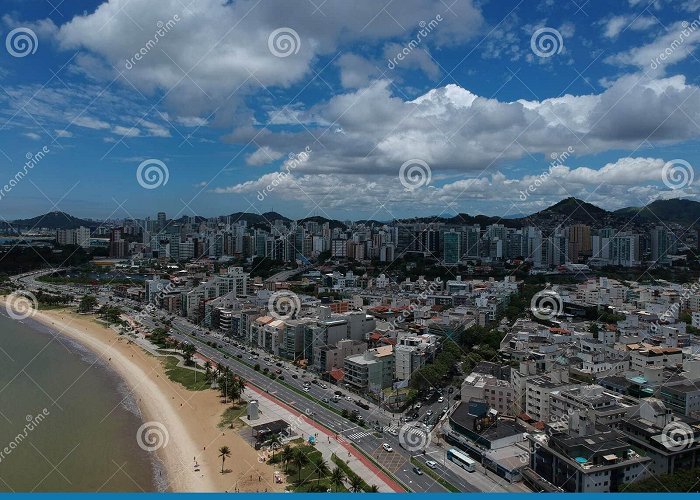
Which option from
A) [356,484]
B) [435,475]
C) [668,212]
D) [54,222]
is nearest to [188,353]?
[356,484]

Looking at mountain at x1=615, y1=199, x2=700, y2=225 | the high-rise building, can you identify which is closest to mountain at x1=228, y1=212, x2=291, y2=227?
the high-rise building

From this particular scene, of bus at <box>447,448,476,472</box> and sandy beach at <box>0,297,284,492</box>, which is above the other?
bus at <box>447,448,476,472</box>

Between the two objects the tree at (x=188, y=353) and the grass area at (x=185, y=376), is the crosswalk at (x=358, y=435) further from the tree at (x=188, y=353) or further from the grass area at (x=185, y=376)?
the tree at (x=188, y=353)

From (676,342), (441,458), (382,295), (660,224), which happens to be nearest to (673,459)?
(441,458)

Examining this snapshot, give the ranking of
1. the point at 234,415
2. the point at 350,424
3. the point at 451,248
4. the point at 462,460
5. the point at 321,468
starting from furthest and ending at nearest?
1. the point at 451,248
2. the point at 234,415
3. the point at 350,424
4. the point at 462,460
5. the point at 321,468

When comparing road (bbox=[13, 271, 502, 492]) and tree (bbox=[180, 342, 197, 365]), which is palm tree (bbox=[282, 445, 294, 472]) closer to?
road (bbox=[13, 271, 502, 492])

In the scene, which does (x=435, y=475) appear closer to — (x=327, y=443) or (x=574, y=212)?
(x=327, y=443)

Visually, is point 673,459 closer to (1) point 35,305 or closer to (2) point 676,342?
(2) point 676,342
